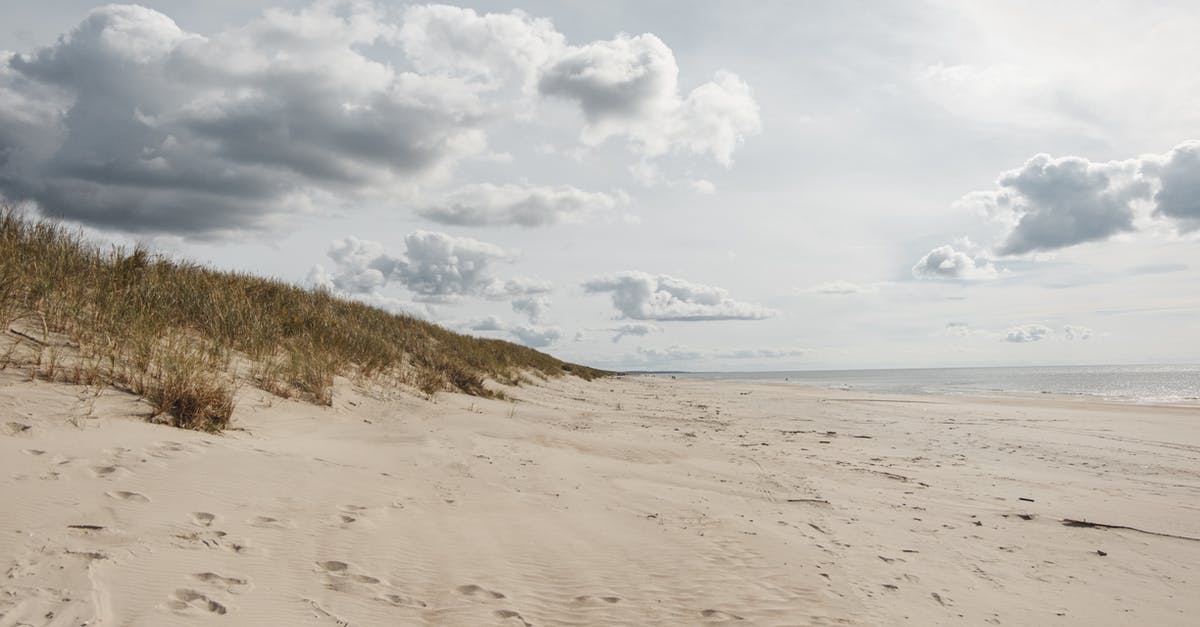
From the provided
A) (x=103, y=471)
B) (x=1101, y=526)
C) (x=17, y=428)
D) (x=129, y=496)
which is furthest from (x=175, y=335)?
(x=1101, y=526)

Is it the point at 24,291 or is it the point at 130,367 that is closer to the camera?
the point at 130,367

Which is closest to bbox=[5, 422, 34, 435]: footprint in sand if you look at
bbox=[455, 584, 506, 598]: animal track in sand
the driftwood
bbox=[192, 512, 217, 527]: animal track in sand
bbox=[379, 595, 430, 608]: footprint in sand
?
bbox=[192, 512, 217, 527]: animal track in sand

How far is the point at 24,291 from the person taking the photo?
5203 mm

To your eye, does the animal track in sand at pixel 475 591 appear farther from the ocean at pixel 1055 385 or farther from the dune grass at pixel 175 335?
the ocean at pixel 1055 385

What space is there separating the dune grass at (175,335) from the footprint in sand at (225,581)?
2216 mm

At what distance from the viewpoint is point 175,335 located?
20.2ft

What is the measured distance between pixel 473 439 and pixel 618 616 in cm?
369

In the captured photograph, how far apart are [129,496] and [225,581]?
938 mm

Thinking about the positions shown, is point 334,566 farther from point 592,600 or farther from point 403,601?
point 592,600

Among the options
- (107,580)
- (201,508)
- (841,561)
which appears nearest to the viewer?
(107,580)

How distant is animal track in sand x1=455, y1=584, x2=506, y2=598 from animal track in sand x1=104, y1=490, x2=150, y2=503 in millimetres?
1557

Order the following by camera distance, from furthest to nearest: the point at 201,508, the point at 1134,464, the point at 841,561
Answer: the point at 1134,464
the point at 841,561
the point at 201,508

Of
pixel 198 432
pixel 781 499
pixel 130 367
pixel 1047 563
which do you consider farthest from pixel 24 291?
pixel 1047 563

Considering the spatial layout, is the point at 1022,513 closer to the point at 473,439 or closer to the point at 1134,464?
the point at 1134,464
